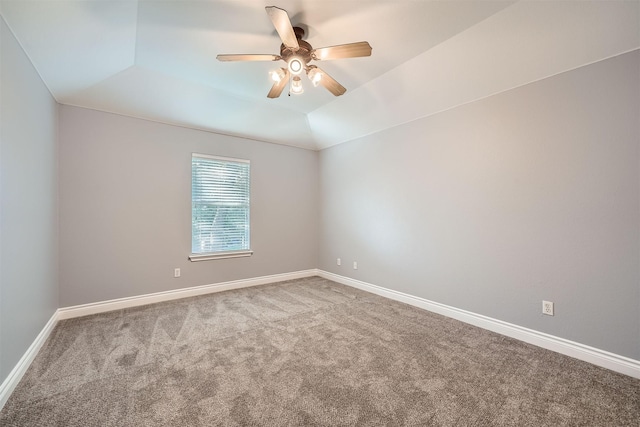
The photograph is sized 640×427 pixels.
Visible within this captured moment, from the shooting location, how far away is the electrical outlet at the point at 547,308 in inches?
97.5

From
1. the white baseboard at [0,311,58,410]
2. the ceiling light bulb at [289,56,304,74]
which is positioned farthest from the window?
the ceiling light bulb at [289,56,304,74]

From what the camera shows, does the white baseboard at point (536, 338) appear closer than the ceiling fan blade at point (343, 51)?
No

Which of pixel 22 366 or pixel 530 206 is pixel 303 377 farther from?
pixel 530 206

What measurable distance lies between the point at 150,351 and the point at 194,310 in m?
1.02

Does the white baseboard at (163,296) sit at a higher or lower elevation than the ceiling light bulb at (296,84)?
lower

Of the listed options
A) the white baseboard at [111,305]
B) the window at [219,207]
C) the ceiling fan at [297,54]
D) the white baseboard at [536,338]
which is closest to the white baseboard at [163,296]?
the white baseboard at [111,305]

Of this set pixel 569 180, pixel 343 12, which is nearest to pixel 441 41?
pixel 343 12

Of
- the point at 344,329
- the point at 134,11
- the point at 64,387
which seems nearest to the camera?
the point at 64,387

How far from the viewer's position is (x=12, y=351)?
6.25ft

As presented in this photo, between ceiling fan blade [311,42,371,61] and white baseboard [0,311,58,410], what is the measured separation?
3.10 metres

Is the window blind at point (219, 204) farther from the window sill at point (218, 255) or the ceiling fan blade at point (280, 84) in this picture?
the ceiling fan blade at point (280, 84)

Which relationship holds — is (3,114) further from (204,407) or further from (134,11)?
(204,407)

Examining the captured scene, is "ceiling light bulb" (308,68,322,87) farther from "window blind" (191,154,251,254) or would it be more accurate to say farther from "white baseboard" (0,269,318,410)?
"white baseboard" (0,269,318,410)

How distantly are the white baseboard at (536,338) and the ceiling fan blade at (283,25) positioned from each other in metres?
3.21
